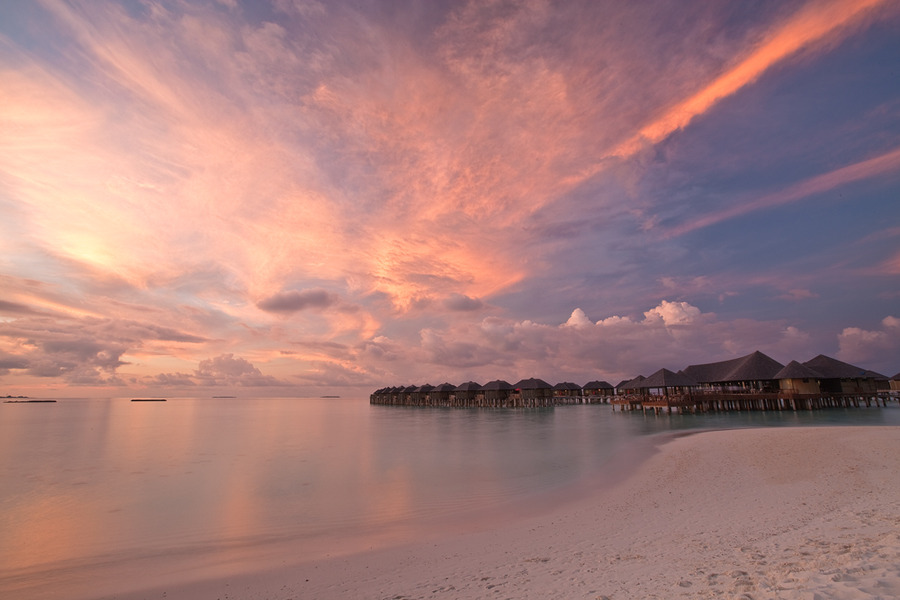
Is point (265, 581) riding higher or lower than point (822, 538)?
lower

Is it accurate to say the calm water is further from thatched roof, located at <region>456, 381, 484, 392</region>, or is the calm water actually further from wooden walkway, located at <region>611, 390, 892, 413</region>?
thatched roof, located at <region>456, 381, 484, 392</region>

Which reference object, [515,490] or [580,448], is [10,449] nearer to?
[515,490]

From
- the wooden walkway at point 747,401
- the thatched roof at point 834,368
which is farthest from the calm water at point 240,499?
the thatched roof at point 834,368

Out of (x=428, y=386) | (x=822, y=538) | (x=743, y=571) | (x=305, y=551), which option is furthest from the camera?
(x=428, y=386)

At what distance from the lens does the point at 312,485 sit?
631 inches

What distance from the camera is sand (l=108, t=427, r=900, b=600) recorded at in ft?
17.0

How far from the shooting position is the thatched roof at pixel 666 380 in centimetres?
5081

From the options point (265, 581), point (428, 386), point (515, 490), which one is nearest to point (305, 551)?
point (265, 581)

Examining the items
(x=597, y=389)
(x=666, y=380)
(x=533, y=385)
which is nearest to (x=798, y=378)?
(x=666, y=380)

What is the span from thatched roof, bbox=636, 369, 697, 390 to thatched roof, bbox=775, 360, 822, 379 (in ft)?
28.5

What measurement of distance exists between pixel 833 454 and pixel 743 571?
1440 centimetres

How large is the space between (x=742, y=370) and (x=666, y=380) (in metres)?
→ 9.44

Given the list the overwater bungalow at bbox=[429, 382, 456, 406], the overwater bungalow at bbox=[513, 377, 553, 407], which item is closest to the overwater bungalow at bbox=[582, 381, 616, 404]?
the overwater bungalow at bbox=[513, 377, 553, 407]

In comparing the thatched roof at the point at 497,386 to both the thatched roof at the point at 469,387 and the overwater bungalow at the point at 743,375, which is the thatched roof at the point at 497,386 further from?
the overwater bungalow at the point at 743,375
